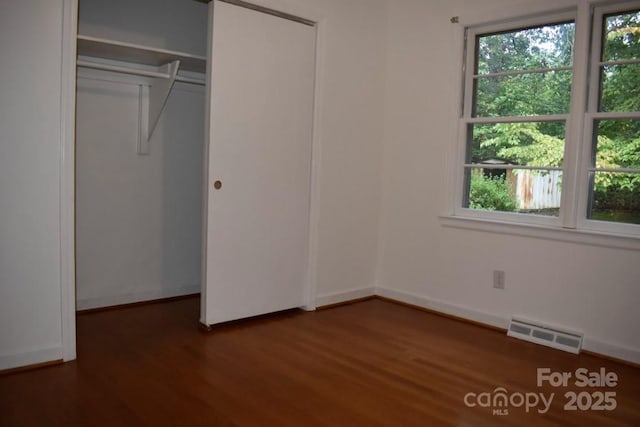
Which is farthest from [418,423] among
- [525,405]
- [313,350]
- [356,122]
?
[356,122]

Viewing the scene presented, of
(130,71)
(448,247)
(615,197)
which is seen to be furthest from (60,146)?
(615,197)

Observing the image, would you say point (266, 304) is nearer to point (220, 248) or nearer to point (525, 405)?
point (220, 248)

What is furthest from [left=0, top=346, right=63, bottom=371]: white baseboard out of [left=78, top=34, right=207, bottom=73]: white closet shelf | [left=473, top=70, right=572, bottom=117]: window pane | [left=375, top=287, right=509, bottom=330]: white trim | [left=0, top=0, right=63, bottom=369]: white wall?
[left=473, top=70, right=572, bottom=117]: window pane

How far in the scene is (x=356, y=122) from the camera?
4055 millimetres

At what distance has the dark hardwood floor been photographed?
7.39ft

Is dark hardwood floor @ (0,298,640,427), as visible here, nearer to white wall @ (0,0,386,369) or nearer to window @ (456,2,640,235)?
white wall @ (0,0,386,369)

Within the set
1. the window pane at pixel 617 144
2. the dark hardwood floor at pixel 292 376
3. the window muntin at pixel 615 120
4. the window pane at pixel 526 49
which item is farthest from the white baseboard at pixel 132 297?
the window pane at pixel 617 144

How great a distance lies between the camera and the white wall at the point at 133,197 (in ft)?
11.9

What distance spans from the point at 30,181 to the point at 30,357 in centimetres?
86

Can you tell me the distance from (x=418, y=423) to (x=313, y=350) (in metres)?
0.94

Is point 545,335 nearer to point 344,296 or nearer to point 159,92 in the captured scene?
point 344,296

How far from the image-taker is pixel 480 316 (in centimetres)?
366

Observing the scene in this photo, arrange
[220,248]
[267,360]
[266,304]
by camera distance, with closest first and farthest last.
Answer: [267,360], [220,248], [266,304]

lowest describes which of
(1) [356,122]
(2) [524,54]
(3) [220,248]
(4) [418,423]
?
(4) [418,423]
